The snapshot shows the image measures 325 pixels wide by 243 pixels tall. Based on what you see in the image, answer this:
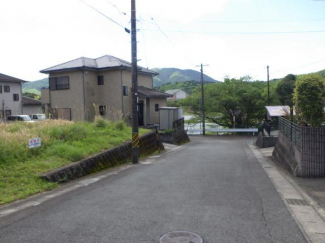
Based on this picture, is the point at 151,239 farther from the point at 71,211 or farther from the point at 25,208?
the point at 25,208

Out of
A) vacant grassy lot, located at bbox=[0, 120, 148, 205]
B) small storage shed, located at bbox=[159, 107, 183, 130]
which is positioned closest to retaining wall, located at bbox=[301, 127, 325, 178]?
vacant grassy lot, located at bbox=[0, 120, 148, 205]

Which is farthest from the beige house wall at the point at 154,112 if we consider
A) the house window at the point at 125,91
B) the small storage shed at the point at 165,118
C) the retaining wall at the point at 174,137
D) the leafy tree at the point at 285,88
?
the leafy tree at the point at 285,88

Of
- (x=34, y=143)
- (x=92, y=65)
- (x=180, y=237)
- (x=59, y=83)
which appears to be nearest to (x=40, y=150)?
(x=34, y=143)

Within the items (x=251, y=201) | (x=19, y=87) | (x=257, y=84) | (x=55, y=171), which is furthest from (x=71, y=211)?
(x=257, y=84)

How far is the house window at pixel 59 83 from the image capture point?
991 inches

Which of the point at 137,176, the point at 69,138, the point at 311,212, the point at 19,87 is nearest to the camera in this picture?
the point at 311,212

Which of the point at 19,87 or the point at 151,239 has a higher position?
the point at 19,87

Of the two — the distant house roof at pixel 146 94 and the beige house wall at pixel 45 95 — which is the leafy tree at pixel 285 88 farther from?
the beige house wall at pixel 45 95

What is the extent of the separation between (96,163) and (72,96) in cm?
1625

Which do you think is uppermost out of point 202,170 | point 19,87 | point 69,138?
point 19,87

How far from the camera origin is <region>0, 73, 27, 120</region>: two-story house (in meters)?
34.3

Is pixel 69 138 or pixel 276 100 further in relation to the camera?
pixel 276 100

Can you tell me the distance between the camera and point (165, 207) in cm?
566

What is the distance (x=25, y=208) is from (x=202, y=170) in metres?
5.89
